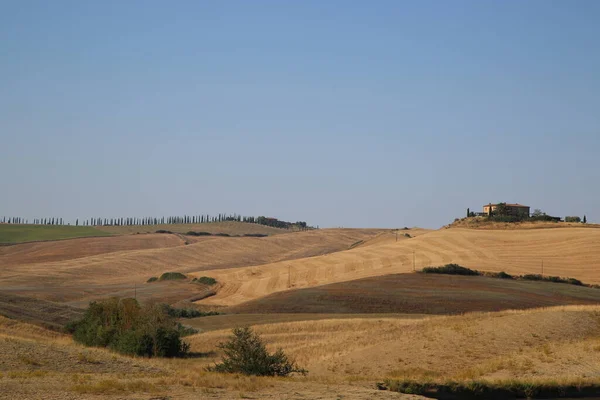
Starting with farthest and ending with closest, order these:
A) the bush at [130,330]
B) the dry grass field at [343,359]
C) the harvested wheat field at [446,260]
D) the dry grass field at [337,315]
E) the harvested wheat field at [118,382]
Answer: the harvested wheat field at [446,260] → the bush at [130,330] → the dry grass field at [337,315] → the dry grass field at [343,359] → the harvested wheat field at [118,382]

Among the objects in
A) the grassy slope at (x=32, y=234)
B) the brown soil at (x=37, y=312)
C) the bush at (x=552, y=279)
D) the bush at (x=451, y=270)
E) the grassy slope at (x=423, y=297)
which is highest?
the grassy slope at (x=32, y=234)

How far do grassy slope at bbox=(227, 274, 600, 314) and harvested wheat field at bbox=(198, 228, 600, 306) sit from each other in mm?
9189

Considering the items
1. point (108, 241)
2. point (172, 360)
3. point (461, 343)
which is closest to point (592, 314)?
point (461, 343)

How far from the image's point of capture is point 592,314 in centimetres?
4644

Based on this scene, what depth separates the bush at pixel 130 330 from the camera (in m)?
41.8

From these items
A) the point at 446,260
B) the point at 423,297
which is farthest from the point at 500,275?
the point at 423,297

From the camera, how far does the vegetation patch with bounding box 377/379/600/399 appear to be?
26281mm

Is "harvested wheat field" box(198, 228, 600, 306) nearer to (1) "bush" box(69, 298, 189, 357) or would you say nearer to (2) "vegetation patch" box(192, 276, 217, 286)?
(2) "vegetation patch" box(192, 276, 217, 286)

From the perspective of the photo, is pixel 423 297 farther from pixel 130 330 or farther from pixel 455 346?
pixel 130 330

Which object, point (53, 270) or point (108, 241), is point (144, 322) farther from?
point (108, 241)

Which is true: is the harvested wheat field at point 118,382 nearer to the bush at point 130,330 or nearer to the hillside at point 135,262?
the bush at point 130,330

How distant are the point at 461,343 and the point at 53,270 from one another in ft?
282

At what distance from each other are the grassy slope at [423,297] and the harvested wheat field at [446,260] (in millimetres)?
9189

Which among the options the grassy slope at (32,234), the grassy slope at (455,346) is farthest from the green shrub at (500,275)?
the grassy slope at (32,234)
